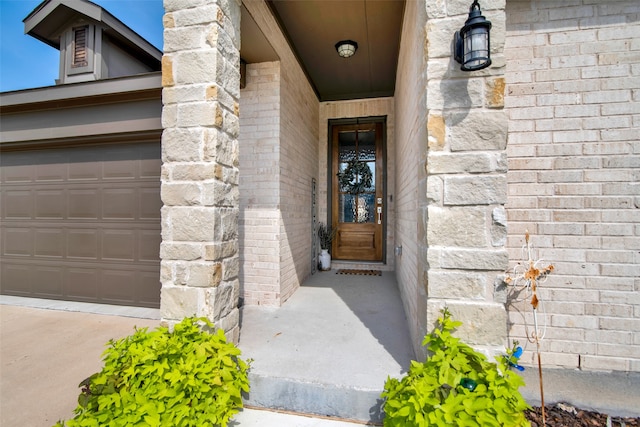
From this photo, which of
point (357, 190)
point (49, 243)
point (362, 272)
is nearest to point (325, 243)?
point (362, 272)

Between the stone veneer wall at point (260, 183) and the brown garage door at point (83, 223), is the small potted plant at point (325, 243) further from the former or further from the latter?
the brown garage door at point (83, 223)

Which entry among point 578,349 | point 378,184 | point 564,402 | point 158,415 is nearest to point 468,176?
point 564,402

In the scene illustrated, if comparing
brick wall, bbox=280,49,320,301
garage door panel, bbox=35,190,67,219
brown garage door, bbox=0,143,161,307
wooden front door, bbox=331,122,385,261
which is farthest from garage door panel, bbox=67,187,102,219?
wooden front door, bbox=331,122,385,261

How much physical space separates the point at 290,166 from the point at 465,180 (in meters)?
2.48

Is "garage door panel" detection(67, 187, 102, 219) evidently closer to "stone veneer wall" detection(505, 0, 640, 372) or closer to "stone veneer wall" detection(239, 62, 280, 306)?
"stone veneer wall" detection(239, 62, 280, 306)

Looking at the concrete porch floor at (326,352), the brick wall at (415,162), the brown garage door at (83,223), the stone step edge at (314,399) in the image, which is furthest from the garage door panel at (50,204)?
the brick wall at (415,162)

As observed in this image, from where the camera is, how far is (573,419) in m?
1.61

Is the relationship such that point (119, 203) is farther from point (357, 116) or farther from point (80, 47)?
point (357, 116)

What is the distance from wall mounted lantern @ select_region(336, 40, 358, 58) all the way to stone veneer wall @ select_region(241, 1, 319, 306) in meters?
0.62

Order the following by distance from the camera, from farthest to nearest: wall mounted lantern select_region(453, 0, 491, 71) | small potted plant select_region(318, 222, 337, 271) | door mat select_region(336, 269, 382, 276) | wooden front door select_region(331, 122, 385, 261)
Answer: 1. wooden front door select_region(331, 122, 385, 261)
2. small potted plant select_region(318, 222, 337, 271)
3. door mat select_region(336, 269, 382, 276)
4. wall mounted lantern select_region(453, 0, 491, 71)

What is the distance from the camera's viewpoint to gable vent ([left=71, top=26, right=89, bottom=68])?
4.04 m

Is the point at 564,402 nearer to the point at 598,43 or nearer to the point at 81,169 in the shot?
the point at 598,43

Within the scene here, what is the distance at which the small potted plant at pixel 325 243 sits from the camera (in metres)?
4.92

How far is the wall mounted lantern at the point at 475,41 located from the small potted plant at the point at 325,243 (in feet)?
12.6
